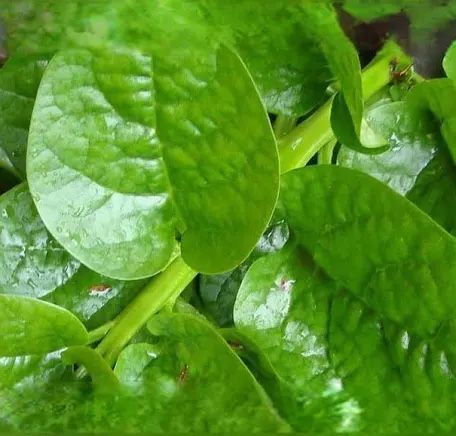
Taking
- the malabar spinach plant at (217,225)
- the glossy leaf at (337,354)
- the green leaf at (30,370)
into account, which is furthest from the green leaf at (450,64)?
the green leaf at (30,370)

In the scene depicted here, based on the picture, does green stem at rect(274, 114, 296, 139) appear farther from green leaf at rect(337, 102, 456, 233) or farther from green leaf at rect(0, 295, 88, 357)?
green leaf at rect(0, 295, 88, 357)

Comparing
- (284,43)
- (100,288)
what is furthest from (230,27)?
(100,288)

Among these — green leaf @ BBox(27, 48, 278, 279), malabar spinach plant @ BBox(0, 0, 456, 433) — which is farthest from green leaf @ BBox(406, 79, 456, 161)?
green leaf @ BBox(27, 48, 278, 279)

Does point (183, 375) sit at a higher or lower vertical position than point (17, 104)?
lower

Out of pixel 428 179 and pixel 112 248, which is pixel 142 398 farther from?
pixel 428 179

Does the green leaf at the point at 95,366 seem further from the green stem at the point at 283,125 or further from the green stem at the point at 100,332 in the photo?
the green stem at the point at 283,125

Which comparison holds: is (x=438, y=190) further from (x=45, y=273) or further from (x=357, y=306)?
(x=45, y=273)
